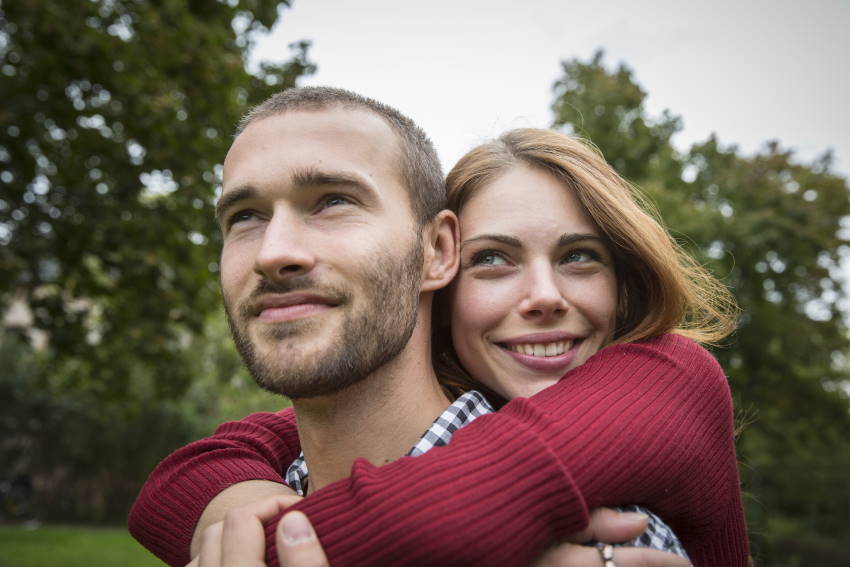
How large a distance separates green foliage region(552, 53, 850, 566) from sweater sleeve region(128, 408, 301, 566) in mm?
8013

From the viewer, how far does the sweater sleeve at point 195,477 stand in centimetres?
230

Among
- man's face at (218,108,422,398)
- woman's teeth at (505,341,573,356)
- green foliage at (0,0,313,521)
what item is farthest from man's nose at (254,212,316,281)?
green foliage at (0,0,313,521)

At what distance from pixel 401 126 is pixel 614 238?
0.91m

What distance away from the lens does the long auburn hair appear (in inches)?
96.9

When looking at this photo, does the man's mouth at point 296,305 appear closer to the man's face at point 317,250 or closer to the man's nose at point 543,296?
the man's face at point 317,250

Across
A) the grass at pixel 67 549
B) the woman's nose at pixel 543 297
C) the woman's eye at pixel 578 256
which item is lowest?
the woman's nose at pixel 543 297

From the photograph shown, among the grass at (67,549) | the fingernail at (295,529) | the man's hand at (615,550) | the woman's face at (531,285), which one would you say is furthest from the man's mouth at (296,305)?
the grass at (67,549)

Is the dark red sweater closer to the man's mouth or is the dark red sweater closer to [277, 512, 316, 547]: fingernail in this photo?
[277, 512, 316, 547]: fingernail

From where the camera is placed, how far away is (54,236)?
6531 mm

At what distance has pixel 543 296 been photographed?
235cm

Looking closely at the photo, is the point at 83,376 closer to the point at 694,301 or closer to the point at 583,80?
the point at 694,301

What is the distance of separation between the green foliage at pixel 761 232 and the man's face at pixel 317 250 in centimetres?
811

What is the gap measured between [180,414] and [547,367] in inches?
816

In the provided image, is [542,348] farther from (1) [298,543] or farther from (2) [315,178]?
(1) [298,543]
